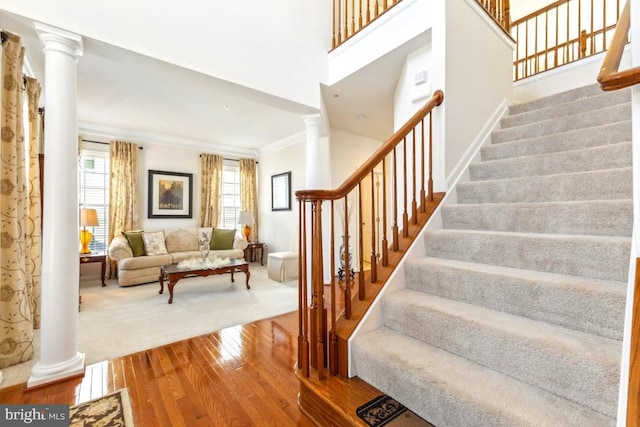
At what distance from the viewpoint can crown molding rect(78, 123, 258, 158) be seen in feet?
16.8

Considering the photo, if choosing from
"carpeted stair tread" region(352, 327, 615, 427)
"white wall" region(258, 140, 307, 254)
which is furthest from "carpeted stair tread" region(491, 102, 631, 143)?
"white wall" region(258, 140, 307, 254)

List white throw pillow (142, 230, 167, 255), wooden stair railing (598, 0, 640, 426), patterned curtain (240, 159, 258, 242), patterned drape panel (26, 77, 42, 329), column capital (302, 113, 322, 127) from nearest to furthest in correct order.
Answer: wooden stair railing (598, 0, 640, 426) < patterned drape panel (26, 77, 42, 329) < column capital (302, 113, 322, 127) < white throw pillow (142, 230, 167, 255) < patterned curtain (240, 159, 258, 242)

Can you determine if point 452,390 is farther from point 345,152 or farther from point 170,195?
point 170,195

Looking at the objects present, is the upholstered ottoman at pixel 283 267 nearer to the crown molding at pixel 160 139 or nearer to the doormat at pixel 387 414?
the crown molding at pixel 160 139

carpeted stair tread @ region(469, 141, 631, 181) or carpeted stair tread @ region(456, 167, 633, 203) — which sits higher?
carpeted stair tread @ region(469, 141, 631, 181)

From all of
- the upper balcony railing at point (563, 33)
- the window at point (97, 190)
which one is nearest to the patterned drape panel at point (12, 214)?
the window at point (97, 190)

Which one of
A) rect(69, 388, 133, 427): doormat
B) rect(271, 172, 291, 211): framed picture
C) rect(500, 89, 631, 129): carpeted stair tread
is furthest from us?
rect(271, 172, 291, 211): framed picture

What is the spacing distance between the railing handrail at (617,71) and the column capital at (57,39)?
9.98ft

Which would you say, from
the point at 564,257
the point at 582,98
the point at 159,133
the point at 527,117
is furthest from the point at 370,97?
the point at 159,133

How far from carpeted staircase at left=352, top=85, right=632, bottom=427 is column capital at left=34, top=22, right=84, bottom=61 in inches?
110

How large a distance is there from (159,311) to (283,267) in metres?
1.91

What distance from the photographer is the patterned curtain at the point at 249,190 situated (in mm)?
6879

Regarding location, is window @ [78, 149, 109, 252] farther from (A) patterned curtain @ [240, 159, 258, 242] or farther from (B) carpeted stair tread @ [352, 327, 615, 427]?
(B) carpeted stair tread @ [352, 327, 615, 427]

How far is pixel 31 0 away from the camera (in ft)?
6.33
